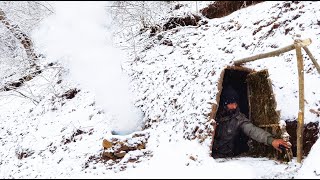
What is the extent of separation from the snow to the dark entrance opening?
407 millimetres

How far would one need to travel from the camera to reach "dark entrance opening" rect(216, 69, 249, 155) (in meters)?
6.13

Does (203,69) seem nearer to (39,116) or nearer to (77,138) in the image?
(77,138)

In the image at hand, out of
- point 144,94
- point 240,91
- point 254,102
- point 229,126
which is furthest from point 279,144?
point 144,94

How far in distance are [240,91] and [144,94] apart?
89.7 inches

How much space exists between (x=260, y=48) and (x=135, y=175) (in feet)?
15.2

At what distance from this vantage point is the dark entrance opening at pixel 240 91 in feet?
20.1

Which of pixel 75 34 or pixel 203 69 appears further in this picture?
pixel 75 34

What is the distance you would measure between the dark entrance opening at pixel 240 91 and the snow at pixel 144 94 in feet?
1.34

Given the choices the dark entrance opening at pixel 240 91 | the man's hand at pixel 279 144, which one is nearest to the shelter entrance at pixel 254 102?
the dark entrance opening at pixel 240 91

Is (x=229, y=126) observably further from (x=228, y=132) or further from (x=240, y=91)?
(x=240, y=91)

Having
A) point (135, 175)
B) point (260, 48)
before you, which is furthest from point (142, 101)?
point (135, 175)

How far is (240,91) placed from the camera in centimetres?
649

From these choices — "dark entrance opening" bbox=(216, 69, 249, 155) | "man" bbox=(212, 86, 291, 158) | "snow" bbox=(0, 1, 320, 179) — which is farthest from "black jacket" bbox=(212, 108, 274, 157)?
"snow" bbox=(0, 1, 320, 179)

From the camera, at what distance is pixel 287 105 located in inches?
219
